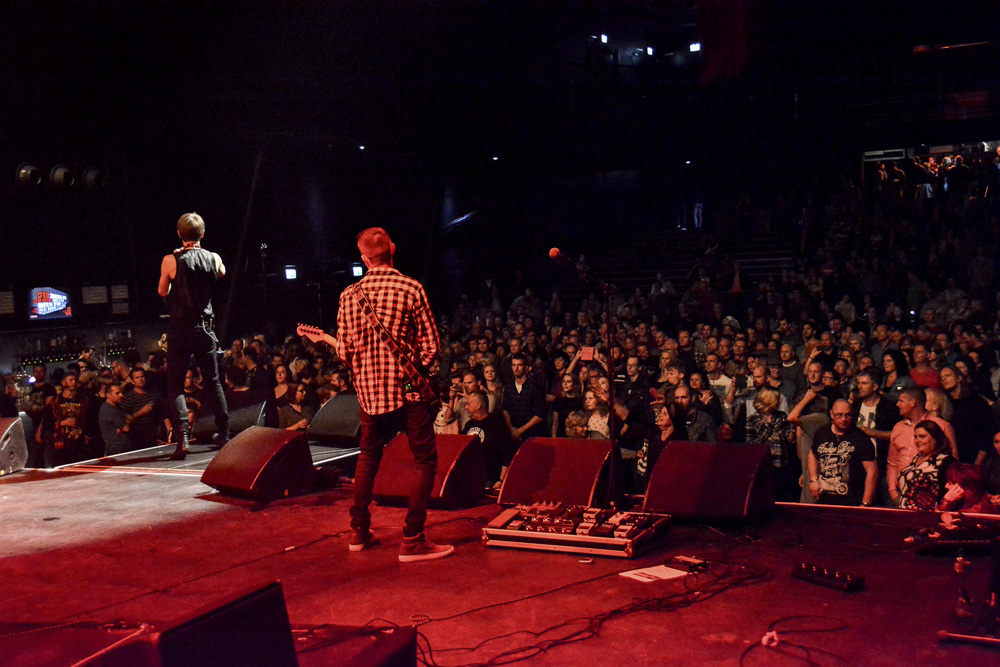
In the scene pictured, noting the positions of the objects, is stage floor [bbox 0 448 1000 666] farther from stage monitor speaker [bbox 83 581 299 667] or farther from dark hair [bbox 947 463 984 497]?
stage monitor speaker [bbox 83 581 299 667]

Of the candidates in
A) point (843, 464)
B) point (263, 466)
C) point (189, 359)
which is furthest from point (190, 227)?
point (843, 464)

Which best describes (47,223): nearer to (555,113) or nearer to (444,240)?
(444,240)

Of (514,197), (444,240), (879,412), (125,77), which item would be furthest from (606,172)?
(879,412)

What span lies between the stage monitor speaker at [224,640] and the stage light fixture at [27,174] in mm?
10587

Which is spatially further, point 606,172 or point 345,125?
point 606,172

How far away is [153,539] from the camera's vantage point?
148 inches

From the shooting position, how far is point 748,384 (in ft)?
20.6

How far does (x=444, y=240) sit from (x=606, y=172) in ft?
15.1

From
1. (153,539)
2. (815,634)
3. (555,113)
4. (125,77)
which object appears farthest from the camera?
(555,113)

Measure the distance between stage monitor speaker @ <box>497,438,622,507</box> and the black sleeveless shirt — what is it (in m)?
1.99

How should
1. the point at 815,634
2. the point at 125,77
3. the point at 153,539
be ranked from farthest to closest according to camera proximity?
the point at 125,77 < the point at 153,539 < the point at 815,634

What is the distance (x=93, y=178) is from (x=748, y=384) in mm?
9059

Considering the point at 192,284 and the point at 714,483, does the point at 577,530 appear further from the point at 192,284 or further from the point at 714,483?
the point at 192,284

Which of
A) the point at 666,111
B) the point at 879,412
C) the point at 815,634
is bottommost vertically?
the point at 815,634
